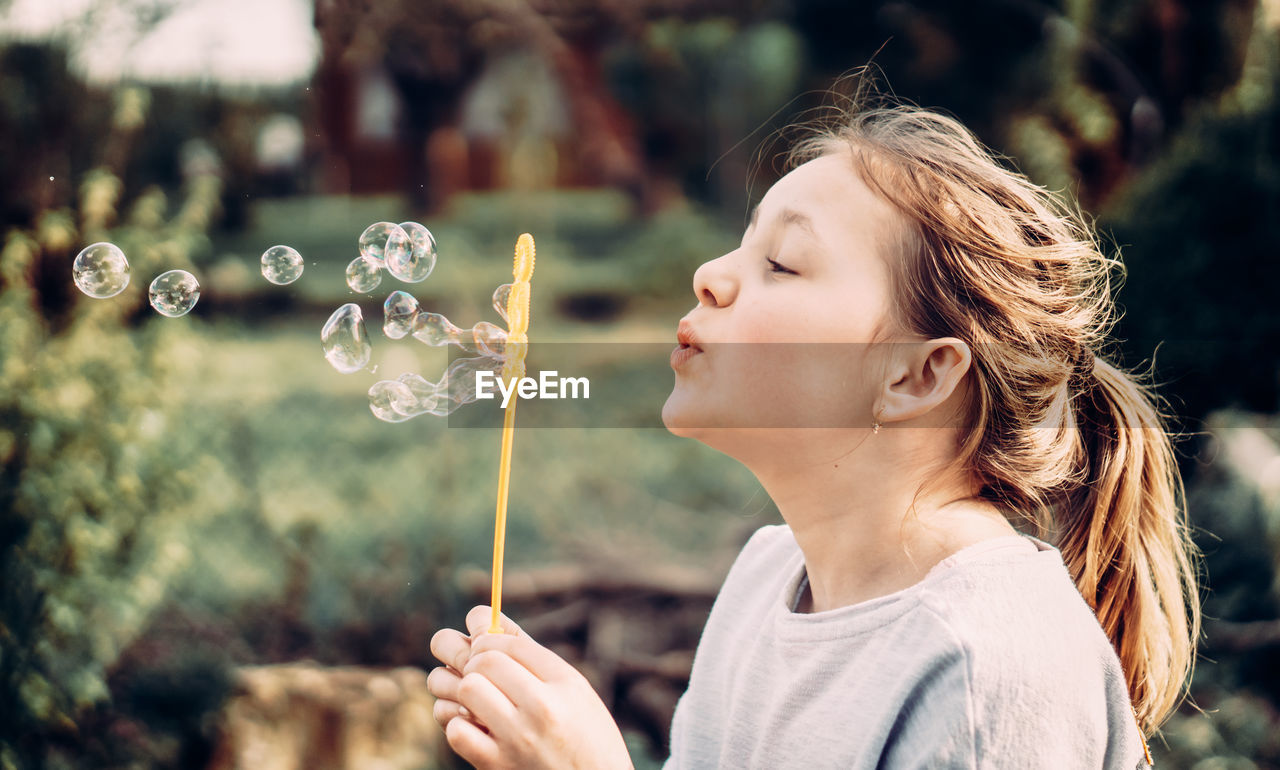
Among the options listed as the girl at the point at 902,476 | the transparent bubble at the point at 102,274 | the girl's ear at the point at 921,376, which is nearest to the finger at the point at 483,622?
the girl at the point at 902,476

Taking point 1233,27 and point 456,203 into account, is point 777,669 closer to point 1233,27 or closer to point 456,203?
point 1233,27

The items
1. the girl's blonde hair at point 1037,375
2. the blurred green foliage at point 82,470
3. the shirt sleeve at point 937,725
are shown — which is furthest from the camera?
the blurred green foliage at point 82,470

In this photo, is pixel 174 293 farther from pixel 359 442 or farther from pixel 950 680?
pixel 359 442

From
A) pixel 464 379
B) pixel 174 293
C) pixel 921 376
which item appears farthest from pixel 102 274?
pixel 921 376

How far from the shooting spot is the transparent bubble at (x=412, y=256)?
4.86 feet

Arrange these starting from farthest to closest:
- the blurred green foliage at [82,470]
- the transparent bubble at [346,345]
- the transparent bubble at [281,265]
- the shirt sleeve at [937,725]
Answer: the blurred green foliage at [82,470], the transparent bubble at [281,265], the transparent bubble at [346,345], the shirt sleeve at [937,725]

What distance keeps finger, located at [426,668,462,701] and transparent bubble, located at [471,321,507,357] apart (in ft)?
1.42

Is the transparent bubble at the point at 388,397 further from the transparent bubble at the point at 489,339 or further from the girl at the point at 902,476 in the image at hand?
the girl at the point at 902,476

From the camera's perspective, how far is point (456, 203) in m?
6.73

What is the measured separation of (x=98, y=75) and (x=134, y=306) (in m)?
0.68

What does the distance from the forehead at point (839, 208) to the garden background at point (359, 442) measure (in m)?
0.76

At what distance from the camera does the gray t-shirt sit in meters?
0.90

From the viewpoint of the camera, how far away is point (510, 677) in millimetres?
1033

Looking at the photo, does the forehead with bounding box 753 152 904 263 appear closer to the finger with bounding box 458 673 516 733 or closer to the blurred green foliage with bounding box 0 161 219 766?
the finger with bounding box 458 673 516 733
